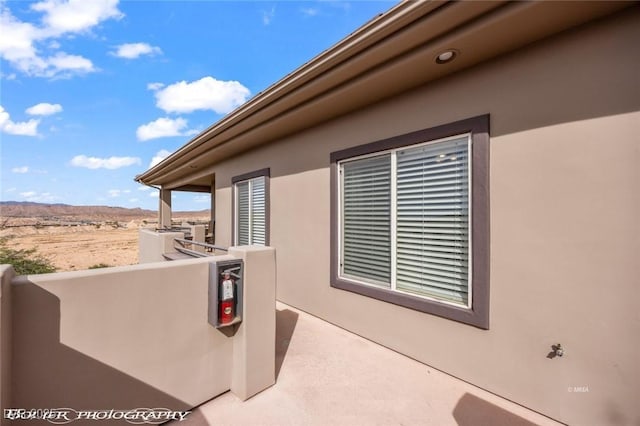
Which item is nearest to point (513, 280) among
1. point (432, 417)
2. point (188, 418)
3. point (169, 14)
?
point (432, 417)

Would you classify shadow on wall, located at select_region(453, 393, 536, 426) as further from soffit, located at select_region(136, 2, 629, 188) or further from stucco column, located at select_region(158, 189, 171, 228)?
stucco column, located at select_region(158, 189, 171, 228)

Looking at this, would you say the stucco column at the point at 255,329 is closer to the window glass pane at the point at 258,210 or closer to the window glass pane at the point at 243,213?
the window glass pane at the point at 258,210

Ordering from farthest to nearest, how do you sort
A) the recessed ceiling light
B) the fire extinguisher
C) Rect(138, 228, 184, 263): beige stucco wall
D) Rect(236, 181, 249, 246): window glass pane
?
Rect(236, 181, 249, 246): window glass pane
Rect(138, 228, 184, 263): beige stucco wall
the recessed ceiling light
the fire extinguisher

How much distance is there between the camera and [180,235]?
4.99 metres

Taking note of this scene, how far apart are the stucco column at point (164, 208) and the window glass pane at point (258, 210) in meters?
8.00

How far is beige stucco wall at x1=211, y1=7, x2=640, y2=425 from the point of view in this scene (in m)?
1.84

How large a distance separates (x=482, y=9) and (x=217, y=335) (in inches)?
131

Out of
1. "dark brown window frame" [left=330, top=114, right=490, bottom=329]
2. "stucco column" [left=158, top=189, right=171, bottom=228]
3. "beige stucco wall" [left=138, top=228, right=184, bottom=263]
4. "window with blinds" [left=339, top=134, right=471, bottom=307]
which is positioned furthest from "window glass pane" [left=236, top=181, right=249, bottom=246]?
"stucco column" [left=158, top=189, right=171, bottom=228]

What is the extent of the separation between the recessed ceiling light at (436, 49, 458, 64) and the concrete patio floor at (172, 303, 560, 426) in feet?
10.2

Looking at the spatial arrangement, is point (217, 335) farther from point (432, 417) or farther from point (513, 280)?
point (513, 280)

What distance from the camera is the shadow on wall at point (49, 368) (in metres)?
1.40

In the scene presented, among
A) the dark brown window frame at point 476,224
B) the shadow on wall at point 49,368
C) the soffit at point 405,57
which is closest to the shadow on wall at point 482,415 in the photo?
the dark brown window frame at point 476,224

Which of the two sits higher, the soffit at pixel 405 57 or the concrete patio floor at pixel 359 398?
the soffit at pixel 405 57

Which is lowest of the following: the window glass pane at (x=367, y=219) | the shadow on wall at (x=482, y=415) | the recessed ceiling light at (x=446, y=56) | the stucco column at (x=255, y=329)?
the shadow on wall at (x=482, y=415)
